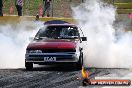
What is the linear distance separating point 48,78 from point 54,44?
245 cm

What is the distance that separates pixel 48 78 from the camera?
1170 cm

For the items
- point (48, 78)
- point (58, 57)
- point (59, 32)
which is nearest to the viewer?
point (48, 78)

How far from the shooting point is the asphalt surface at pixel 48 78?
10258mm

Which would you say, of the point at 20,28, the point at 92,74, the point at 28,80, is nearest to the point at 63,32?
the point at 92,74

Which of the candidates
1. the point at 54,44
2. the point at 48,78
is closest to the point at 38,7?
the point at 54,44

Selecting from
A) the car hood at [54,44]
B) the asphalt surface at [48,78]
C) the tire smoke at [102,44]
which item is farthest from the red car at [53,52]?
the tire smoke at [102,44]

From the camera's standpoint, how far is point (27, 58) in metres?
14.0

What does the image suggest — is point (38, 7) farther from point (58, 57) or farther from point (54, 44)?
point (58, 57)

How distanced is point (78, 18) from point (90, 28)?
5.07 m

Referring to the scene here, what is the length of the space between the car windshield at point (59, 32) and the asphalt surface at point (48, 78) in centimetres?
108

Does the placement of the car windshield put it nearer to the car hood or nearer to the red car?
the red car

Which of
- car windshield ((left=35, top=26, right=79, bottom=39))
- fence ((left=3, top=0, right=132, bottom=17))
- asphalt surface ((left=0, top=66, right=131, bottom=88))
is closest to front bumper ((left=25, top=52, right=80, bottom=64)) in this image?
asphalt surface ((left=0, top=66, right=131, bottom=88))

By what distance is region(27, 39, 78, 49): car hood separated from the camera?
13844 mm

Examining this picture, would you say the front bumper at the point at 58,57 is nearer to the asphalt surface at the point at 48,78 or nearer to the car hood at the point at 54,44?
the car hood at the point at 54,44
